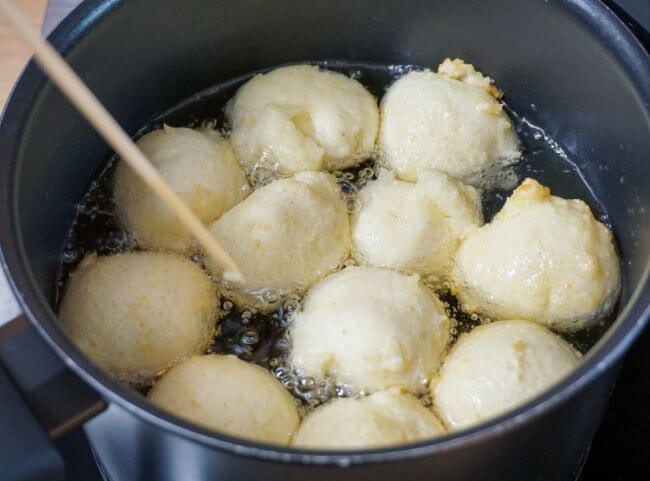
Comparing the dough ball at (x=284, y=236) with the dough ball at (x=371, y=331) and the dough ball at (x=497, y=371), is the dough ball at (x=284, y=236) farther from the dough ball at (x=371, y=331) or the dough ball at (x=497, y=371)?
the dough ball at (x=497, y=371)

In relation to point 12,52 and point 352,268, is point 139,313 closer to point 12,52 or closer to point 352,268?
→ point 352,268

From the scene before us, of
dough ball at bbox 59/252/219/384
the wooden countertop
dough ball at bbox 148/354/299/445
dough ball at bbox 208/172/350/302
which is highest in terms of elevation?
dough ball at bbox 208/172/350/302

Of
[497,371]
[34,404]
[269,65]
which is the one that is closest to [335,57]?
[269,65]

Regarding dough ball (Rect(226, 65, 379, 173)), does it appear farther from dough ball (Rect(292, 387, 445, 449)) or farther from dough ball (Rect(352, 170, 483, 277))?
dough ball (Rect(292, 387, 445, 449))

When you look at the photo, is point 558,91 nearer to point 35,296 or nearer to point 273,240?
point 273,240

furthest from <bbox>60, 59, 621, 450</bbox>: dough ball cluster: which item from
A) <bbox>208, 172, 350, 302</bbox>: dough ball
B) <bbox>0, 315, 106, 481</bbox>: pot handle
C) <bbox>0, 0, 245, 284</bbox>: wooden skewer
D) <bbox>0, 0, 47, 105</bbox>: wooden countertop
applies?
<bbox>0, 0, 47, 105</bbox>: wooden countertop

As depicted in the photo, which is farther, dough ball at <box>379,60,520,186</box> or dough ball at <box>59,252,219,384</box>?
dough ball at <box>379,60,520,186</box>

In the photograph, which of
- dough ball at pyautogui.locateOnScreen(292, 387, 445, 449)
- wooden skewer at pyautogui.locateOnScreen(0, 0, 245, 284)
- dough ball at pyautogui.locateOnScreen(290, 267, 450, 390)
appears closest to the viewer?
wooden skewer at pyautogui.locateOnScreen(0, 0, 245, 284)

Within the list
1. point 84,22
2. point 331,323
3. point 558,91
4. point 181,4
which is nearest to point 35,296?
point 331,323
